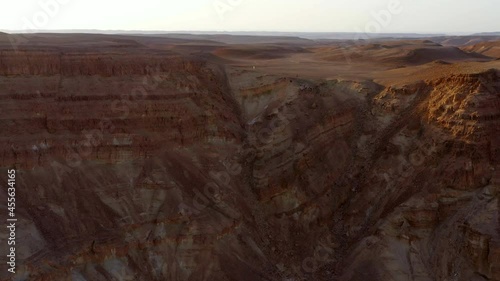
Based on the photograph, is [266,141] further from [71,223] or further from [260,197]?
[71,223]

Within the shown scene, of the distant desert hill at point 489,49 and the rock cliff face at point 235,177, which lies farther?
the distant desert hill at point 489,49

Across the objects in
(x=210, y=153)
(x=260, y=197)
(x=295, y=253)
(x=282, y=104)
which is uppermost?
(x=282, y=104)

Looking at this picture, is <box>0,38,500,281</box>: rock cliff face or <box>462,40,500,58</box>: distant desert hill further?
<box>462,40,500,58</box>: distant desert hill

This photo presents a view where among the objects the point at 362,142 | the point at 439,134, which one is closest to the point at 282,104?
the point at 362,142

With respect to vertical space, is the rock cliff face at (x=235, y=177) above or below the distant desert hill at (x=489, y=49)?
below

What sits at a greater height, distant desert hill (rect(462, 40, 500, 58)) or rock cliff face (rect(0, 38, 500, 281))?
distant desert hill (rect(462, 40, 500, 58))

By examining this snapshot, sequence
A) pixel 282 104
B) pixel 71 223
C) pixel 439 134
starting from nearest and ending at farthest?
pixel 71 223 → pixel 439 134 → pixel 282 104

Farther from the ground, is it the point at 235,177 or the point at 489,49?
the point at 489,49

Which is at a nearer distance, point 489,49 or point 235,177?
point 235,177
